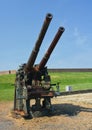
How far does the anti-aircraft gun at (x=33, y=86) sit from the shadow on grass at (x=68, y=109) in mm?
640

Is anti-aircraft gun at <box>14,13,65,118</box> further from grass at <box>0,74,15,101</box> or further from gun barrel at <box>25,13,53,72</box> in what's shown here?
grass at <box>0,74,15,101</box>

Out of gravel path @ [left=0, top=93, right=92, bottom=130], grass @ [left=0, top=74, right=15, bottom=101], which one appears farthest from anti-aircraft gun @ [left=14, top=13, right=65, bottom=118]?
grass @ [left=0, top=74, right=15, bottom=101]

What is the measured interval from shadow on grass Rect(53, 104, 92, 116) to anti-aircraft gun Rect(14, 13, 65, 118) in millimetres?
640

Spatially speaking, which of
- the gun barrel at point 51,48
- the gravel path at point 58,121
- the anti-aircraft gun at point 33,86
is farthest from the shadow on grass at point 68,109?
the gun barrel at point 51,48

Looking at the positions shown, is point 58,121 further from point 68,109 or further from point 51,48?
point 68,109

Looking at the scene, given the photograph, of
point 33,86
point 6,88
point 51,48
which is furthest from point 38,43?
point 6,88

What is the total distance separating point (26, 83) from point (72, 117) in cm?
238

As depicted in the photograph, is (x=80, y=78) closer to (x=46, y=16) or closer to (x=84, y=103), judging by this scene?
(x=84, y=103)

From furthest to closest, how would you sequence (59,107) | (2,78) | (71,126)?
(2,78) → (59,107) → (71,126)

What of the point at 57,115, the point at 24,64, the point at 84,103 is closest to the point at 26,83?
the point at 24,64

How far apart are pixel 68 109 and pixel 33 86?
2479mm

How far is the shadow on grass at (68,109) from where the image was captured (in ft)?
54.7

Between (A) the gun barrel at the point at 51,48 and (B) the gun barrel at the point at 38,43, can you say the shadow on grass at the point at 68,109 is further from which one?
(B) the gun barrel at the point at 38,43

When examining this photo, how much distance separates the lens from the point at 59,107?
18516mm
